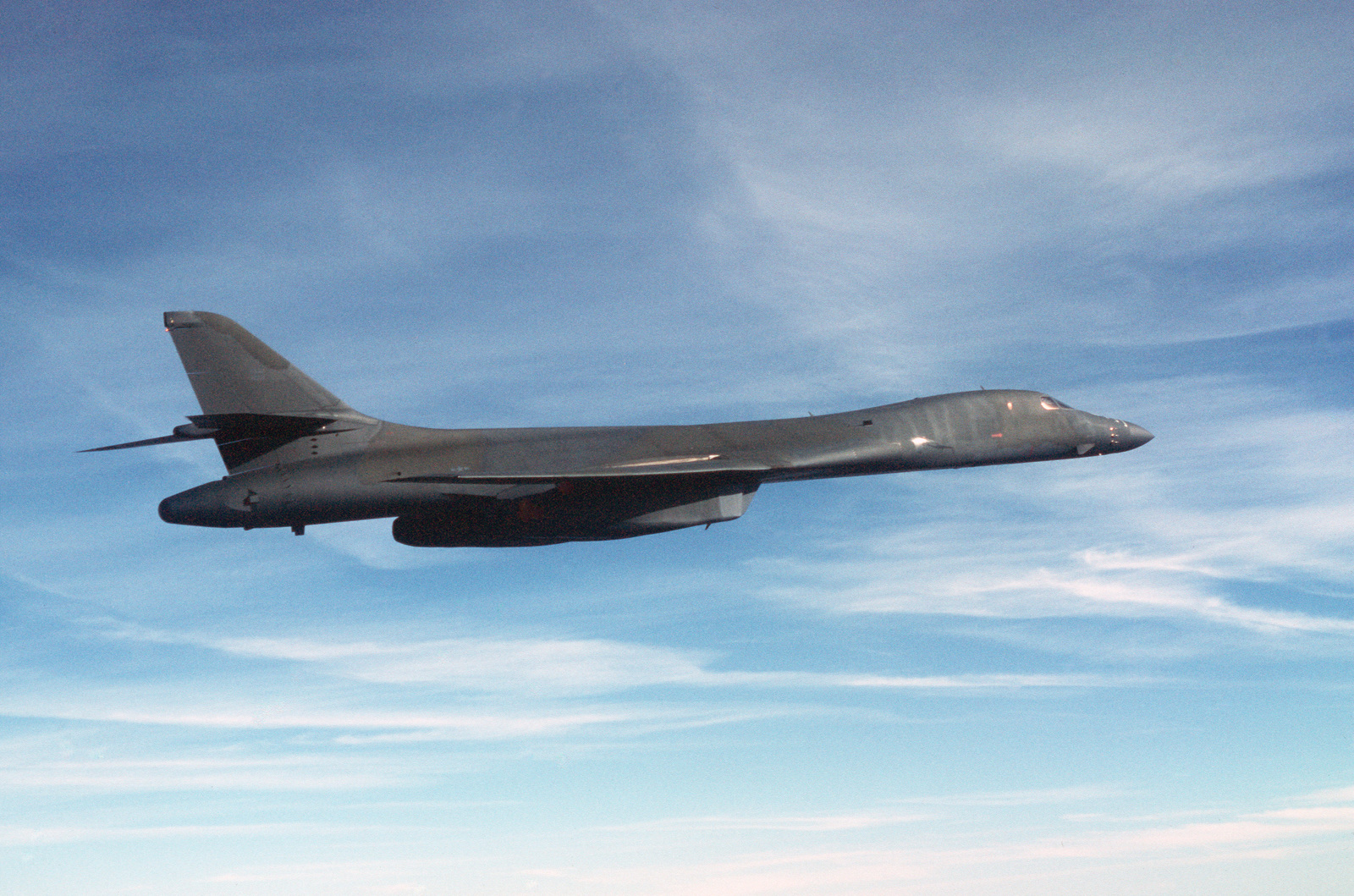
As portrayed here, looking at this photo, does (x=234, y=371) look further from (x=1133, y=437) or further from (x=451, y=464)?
(x=1133, y=437)

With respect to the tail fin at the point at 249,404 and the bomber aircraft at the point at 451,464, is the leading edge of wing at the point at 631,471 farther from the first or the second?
the tail fin at the point at 249,404

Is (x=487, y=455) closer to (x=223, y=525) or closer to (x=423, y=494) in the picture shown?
(x=423, y=494)

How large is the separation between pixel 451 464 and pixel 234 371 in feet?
16.3

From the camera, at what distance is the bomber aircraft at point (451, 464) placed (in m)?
20.9

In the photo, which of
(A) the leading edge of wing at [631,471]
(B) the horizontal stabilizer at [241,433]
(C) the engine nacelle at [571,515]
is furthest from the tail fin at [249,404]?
(C) the engine nacelle at [571,515]

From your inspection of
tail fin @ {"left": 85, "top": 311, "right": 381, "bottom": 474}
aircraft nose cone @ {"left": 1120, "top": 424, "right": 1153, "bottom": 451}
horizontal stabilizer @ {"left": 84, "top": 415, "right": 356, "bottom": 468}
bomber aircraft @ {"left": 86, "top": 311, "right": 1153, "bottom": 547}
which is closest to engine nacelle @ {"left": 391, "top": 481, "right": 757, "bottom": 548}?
bomber aircraft @ {"left": 86, "top": 311, "right": 1153, "bottom": 547}

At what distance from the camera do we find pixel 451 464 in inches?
849

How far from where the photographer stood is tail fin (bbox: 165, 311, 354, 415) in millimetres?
21391

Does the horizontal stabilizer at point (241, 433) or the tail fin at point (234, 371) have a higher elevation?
the tail fin at point (234, 371)

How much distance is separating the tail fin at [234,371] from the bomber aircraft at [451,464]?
0.08 feet

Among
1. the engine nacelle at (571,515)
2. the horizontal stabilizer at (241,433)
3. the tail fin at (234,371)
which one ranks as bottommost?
the engine nacelle at (571,515)

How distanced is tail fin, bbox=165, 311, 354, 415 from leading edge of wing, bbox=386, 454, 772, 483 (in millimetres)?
2879

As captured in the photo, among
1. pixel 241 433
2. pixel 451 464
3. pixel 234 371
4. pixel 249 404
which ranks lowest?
pixel 451 464

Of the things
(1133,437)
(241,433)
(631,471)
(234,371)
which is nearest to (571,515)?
(631,471)
